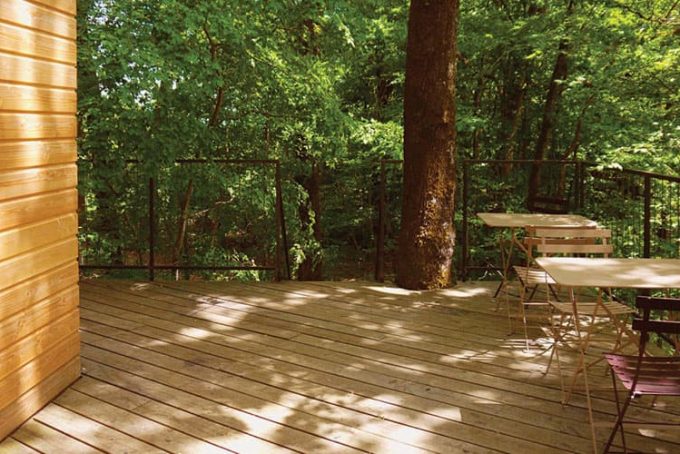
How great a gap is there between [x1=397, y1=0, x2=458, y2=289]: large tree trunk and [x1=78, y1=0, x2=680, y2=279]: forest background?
1.47 metres

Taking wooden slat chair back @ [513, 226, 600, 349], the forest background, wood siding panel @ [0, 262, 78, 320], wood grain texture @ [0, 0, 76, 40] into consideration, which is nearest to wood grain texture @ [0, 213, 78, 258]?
wood siding panel @ [0, 262, 78, 320]

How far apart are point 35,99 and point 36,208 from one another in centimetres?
54

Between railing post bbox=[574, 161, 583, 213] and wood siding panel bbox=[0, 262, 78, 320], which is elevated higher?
railing post bbox=[574, 161, 583, 213]

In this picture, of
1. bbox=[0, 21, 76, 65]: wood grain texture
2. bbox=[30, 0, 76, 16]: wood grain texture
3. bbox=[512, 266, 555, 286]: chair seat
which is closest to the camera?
bbox=[0, 21, 76, 65]: wood grain texture

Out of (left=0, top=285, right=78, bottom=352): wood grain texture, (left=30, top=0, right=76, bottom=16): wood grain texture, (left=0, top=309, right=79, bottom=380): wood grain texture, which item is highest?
(left=30, top=0, right=76, bottom=16): wood grain texture

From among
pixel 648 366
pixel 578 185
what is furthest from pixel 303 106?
pixel 648 366

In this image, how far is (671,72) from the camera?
7.18m

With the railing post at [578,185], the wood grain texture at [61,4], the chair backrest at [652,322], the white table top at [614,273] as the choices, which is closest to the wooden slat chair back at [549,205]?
the railing post at [578,185]

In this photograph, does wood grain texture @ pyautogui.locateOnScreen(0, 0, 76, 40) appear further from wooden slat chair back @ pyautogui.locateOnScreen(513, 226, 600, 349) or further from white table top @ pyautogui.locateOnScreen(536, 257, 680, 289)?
wooden slat chair back @ pyautogui.locateOnScreen(513, 226, 600, 349)

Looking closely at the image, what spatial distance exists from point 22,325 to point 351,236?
9.25 m

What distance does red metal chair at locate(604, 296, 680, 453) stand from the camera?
240 centimetres

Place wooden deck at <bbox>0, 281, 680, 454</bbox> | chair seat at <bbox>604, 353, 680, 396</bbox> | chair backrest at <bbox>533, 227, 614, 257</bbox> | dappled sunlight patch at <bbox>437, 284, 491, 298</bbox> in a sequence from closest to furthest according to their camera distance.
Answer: chair seat at <bbox>604, 353, 680, 396</bbox>, wooden deck at <bbox>0, 281, 680, 454</bbox>, chair backrest at <bbox>533, 227, 614, 257</bbox>, dappled sunlight patch at <bbox>437, 284, 491, 298</bbox>

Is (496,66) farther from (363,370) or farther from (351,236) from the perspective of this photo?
(363,370)

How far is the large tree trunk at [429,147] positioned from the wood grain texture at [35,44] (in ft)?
10.7
